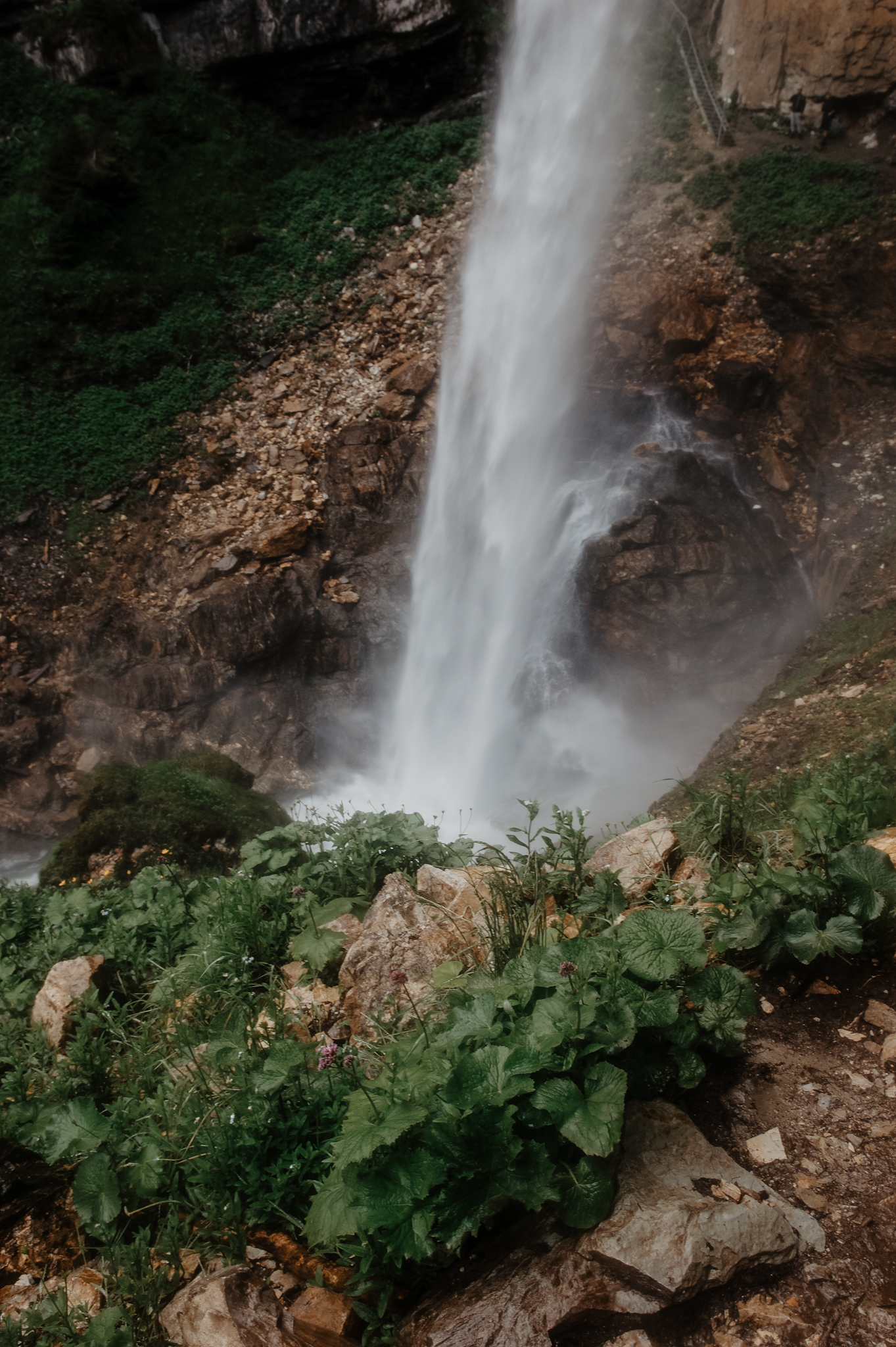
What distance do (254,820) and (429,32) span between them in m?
14.0

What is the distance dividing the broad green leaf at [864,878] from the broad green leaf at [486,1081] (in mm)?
1108

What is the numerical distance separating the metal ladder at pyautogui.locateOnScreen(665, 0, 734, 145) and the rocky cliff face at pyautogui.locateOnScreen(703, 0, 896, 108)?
259 millimetres

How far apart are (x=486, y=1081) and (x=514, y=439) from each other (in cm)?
912

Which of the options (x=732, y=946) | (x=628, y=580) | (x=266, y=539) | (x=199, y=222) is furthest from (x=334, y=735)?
(x=199, y=222)

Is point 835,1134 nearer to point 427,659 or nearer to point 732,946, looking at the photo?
point 732,946

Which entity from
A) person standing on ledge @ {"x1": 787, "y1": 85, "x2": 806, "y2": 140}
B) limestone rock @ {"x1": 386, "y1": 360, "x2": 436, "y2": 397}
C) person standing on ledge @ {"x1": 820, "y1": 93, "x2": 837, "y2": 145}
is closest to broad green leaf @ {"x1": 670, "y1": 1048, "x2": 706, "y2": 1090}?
limestone rock @ {"x1": 386, "y1": 360, "x2": 436, "y2": 397}

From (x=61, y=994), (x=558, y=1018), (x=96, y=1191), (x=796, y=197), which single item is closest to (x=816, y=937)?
(x=558, y=1018)

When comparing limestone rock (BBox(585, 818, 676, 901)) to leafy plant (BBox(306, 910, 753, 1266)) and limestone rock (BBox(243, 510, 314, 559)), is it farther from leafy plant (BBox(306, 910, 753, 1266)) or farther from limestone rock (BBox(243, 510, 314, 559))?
limestone rock (BBox(243, 510, 314, 559))

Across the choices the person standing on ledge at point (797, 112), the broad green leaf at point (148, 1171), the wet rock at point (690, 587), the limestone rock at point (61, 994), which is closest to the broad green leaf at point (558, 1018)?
the broad green leaf at point (148, 1171)

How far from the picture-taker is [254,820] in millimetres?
5652

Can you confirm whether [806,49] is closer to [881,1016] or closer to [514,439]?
[514,439]

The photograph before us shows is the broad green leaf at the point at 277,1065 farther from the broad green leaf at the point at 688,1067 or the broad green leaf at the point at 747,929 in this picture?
the broad green leaf at the point at 747,929

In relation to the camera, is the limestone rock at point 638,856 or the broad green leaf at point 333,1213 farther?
the limestone rock at point 638,856

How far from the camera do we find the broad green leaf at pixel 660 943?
1.71 m
